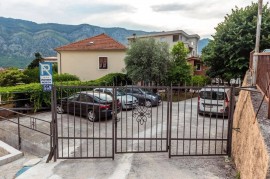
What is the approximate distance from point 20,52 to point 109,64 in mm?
93265

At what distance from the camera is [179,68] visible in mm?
19562

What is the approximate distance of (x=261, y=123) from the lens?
4.05m

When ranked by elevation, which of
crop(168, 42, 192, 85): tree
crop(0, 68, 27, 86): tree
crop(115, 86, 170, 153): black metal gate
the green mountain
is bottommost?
crop(115, 86, 170, 153): black metal gate

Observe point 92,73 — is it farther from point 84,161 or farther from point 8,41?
point 8,41

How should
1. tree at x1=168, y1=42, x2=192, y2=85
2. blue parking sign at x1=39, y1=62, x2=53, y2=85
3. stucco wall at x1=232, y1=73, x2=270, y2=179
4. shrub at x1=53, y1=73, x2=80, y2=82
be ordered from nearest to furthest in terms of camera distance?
stucco wall at x1=232, y1=73, x2=270, y2=179 → blue parking sign at x1=39, y1=62, x2=53, y2=85 → tree at x1=168, y1=42, x2=192, y2=85 → shrub at x1=53, y1=73, x2=80, y2=82

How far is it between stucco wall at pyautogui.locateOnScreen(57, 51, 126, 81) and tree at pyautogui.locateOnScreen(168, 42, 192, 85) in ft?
19.8

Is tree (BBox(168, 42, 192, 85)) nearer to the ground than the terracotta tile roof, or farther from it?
nearer to the ground

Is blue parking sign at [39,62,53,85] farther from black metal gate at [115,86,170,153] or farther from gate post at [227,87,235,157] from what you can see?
gate post at [227,87,235,157]

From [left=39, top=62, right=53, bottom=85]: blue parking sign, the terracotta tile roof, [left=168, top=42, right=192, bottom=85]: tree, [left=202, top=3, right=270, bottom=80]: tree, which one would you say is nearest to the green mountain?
the terracotta tile roof

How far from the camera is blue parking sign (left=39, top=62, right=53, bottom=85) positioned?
19.0ft

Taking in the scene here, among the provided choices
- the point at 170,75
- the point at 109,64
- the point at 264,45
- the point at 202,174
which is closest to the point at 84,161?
the point at 202,174

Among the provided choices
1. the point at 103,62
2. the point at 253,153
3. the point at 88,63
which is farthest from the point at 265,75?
the point at 88,63

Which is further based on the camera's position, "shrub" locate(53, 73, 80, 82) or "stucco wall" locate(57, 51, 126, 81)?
"stucco wall" locate(57, 51, 126, 81)

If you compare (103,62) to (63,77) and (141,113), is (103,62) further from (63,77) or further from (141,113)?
(141,113)
